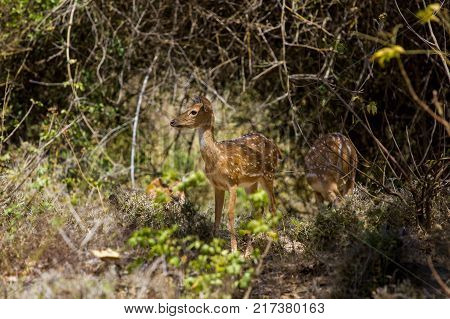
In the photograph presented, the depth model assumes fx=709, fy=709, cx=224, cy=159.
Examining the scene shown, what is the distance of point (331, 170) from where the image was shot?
338 inches

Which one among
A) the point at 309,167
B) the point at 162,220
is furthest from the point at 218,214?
the point at 309,167

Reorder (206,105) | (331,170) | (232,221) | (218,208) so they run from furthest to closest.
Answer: (331,170) < (206,105) < (218,208) < (232,221)

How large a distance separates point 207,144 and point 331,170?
177cm

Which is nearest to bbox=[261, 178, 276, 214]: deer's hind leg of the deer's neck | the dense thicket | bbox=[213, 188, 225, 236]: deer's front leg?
bbox=[213, 188, 225, 236]: deer's front leg

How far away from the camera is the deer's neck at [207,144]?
7.60 m

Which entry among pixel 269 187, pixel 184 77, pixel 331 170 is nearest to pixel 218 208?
pixel 269 187

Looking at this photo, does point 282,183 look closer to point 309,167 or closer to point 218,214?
point 309,167

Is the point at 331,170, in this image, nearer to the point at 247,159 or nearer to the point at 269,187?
the point at 269,187

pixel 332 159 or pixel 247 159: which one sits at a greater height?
pixel 247 159

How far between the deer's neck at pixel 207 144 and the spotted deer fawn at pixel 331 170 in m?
1.44

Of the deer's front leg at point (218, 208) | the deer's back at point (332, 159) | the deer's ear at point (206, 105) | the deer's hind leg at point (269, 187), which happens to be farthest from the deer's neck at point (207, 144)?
the deer's back at point (332, 159)

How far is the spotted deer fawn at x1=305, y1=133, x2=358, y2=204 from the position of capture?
8.53 meters

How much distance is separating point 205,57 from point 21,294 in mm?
6735

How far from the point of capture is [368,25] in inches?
374
